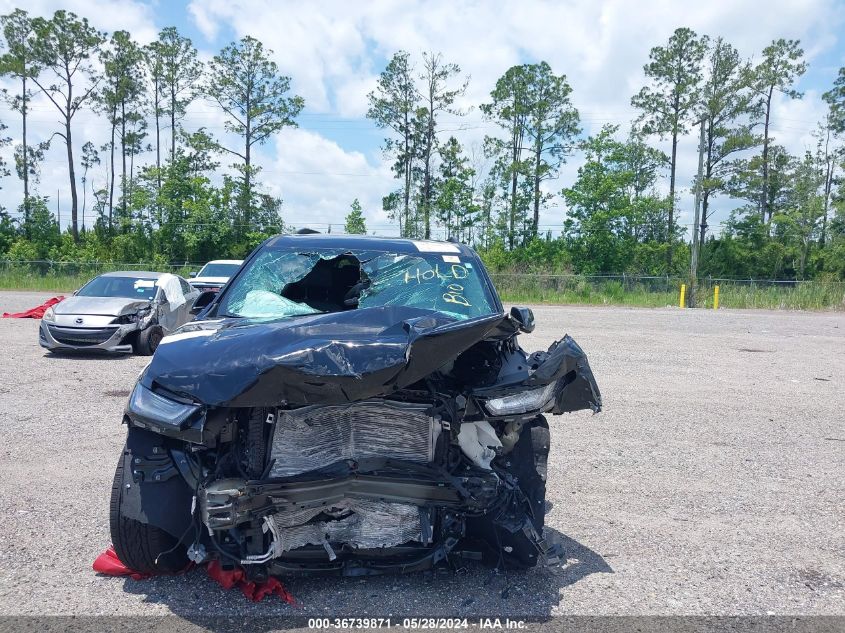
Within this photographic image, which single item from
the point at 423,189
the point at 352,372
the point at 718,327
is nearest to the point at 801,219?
the point at 423,189

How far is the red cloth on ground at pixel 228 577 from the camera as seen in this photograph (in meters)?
3.67

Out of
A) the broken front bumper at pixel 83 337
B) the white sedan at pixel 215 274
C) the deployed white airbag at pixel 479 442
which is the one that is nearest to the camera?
the deployed white airbag at pixel 479 442

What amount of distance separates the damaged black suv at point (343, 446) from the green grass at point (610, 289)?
3231 centimetres

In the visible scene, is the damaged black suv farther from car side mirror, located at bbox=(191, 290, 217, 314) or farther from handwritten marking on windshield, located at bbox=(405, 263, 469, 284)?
car side mirror, located at bbox=(191, 290, 217, 314)

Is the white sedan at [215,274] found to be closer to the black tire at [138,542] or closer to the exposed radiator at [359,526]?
the black tire at [138,542]

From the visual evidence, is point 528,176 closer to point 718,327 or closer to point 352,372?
point 718,327

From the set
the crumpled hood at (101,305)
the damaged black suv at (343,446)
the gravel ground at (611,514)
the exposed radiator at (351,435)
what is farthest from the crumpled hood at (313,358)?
the crumpled hood at (101,305)

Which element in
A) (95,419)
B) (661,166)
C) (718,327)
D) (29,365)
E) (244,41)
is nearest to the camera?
(95,419)

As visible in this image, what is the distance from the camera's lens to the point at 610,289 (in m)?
39.2

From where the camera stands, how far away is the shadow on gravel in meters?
3.52

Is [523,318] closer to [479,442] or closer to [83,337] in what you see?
[479,442]

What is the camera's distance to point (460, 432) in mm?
3721

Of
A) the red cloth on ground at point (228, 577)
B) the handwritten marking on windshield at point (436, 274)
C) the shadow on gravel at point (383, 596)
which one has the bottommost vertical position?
the shadow on gravel at point (383, 596)

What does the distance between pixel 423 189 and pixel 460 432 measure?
167ft
